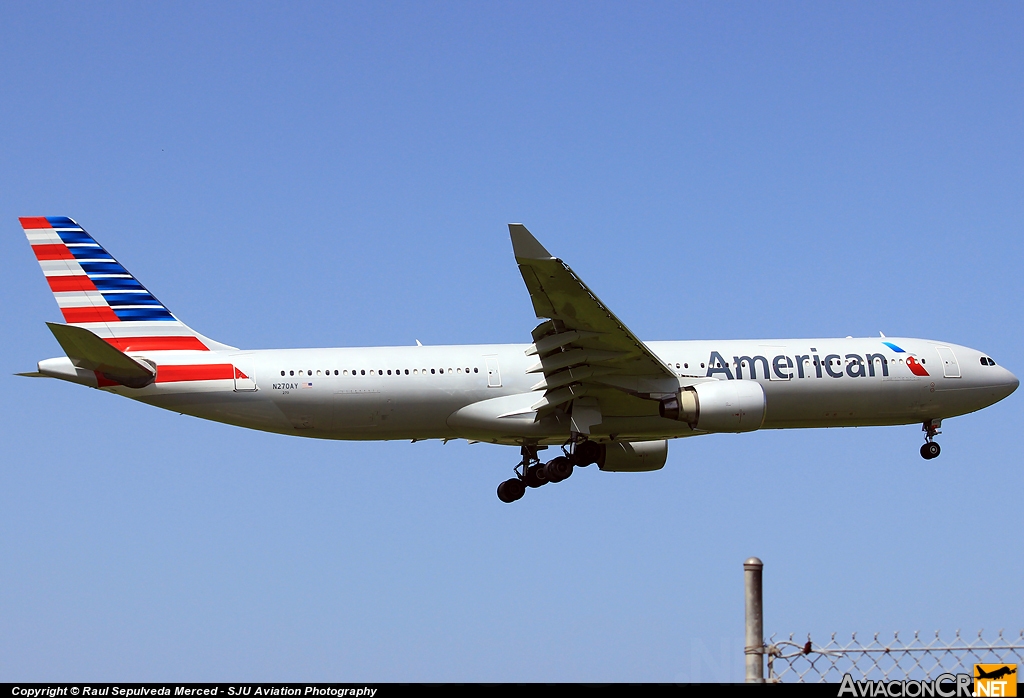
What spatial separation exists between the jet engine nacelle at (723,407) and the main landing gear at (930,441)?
8.97 m

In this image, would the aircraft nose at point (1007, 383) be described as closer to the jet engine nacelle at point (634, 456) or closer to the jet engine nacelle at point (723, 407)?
the jet engine nacelle at point (723, 407)

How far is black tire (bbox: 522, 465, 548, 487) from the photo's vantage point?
36.0 m

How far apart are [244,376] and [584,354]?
1012cm

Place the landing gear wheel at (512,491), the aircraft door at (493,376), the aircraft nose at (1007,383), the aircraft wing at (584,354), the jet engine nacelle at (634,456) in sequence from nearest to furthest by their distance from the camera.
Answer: the aircraft wing at (584,354) → the aircraft door at (493,376) → the landing gear wheel at (512,491) → the aircraft nose at (1007,383) → the jet engine nacelle at (634,456)

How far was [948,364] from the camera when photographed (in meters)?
37.8

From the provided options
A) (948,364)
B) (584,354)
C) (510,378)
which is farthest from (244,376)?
(948,364)

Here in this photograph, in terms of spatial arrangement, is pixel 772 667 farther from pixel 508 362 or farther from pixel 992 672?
pixel 508 362

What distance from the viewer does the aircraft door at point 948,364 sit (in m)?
37.6

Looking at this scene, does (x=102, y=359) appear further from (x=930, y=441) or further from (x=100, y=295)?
(x=930, y=441)

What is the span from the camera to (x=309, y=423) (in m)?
33.8

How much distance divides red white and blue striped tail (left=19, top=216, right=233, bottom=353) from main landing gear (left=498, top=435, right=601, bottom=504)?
33.1 ft

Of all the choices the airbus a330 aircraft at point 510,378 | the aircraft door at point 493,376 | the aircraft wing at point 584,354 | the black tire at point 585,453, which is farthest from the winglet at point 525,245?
the black tire at point 585,453

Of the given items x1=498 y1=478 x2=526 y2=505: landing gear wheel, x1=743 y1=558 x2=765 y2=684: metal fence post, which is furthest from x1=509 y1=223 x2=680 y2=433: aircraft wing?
x1=743 y1=558 x2=765 y2=684: metal fence post

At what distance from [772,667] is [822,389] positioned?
2458 centimetres
